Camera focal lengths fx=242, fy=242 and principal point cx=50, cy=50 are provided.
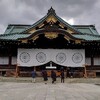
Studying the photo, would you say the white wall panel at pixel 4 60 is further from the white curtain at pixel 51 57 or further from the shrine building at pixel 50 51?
the white curtain at pixel 51 57

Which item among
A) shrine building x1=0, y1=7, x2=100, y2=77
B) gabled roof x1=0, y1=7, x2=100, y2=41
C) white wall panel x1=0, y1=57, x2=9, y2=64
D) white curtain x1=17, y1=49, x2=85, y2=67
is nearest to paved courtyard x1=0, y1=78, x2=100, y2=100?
white curtain x1=17, y1=49, x2=85, y2=67

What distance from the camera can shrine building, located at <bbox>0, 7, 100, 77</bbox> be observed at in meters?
26.0

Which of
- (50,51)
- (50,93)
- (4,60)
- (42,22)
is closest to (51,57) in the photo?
(50,51)

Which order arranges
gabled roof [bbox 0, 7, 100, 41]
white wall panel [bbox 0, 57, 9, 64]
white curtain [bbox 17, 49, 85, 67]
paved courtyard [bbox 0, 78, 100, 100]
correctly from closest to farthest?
paved courtyard [bbox 0, 78, 100, 100], white curtain [bbox 17, 49, 85, 67], gabled roof [bbox 0, 7, 100, 41], white wall panel [bbox 0, 57, 9, 64]

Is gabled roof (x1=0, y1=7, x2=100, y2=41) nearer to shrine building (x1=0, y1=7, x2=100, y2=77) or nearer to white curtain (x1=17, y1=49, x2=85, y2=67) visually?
shrine building (x1=0, y1=7, x2=100, y2=77)

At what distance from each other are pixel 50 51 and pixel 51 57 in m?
0.67

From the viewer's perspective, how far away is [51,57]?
26484 mm

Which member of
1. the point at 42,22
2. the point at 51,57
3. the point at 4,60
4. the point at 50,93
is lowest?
the point at 50,93

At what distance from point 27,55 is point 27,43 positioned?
4.35ft

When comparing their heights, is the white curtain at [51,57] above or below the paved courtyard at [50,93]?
above

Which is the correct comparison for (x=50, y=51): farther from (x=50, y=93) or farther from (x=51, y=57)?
(x=50, y=93)

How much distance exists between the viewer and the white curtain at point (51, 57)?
26438 mm

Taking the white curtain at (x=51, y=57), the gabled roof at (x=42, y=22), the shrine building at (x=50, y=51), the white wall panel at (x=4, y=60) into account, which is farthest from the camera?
the white wall panel at (x=4, y=60)

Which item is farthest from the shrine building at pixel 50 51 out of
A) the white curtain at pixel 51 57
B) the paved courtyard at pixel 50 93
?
the paved courtyard at pixel 50 93
